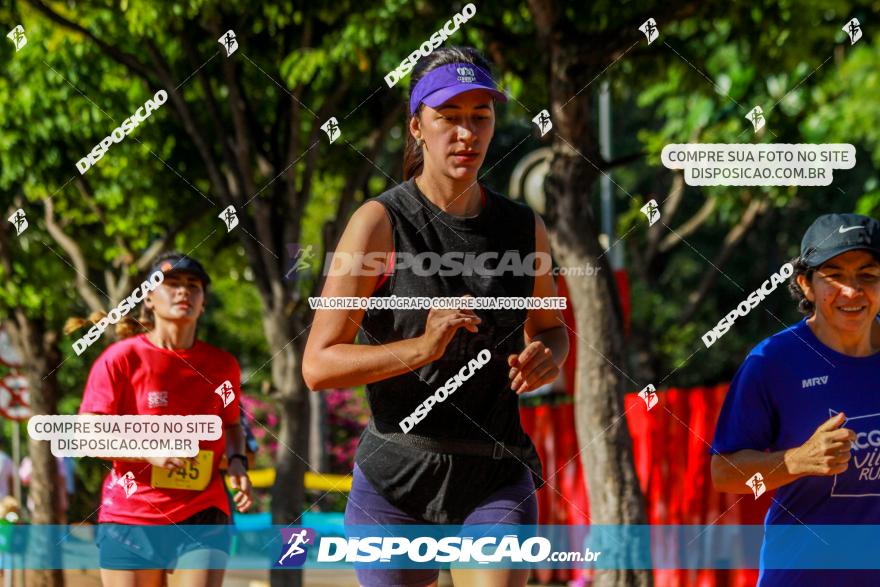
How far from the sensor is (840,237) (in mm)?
4512

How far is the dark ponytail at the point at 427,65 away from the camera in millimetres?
4262

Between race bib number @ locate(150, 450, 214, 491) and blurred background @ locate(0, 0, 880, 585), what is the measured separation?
3.31 m

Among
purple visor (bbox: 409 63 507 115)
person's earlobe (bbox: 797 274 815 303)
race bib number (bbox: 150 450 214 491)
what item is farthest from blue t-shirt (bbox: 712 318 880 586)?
race bib number (bbox: 150 450 214 491)

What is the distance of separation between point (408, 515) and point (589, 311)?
5454mm

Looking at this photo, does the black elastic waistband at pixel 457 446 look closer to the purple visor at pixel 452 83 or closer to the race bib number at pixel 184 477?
the purple visor at pixel 452 83

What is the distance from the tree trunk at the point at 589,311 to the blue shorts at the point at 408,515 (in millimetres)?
5218

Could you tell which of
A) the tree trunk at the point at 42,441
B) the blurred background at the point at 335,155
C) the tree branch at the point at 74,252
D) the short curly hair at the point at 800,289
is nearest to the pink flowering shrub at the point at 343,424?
the blurred background at the point at 335,155

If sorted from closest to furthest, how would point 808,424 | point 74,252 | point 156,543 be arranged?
point 808,424 → point 156,543 → point 74,252

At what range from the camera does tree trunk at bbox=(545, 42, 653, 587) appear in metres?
9.33

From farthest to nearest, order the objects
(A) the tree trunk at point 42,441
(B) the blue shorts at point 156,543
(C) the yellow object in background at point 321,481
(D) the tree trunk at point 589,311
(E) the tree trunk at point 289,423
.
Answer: (A) the tree trunk at point 42,441 < (C) the yellow object in background at point 321,481 < (E) the tree trunk at point 289,423 < (D) the tree trunk at point 589,311 < (B) the blue shorts at point 156,543

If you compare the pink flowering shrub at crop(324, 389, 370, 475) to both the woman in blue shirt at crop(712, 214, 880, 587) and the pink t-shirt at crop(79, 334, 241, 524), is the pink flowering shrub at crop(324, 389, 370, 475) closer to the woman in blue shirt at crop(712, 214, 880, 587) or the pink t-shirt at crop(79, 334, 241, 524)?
the pink t-shirt at crop(79, 334, 241, 524)

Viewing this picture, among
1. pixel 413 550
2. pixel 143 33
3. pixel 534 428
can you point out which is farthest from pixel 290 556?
pixel 534 428

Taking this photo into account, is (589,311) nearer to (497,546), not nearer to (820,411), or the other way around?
(820,411)

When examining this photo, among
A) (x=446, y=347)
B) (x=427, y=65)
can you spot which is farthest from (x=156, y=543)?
(x=427, y=65)
